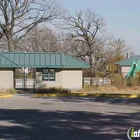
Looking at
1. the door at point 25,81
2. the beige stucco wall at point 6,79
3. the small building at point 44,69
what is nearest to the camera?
the beige stucco wall at point 6,79

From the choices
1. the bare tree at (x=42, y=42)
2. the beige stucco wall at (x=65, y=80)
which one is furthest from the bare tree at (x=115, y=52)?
the beige stucco wall at (x=65, y=80)

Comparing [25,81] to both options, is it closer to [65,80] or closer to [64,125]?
[65,80]

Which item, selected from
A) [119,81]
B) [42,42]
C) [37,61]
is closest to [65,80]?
[37,61]

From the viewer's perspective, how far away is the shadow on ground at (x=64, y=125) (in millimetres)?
9711

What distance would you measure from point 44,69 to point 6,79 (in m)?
3.70

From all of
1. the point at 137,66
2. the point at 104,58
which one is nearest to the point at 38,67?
the point at 137,66

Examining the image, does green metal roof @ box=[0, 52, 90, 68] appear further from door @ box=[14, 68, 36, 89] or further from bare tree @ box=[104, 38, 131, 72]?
bare tree @ box=[104, 38, 131, 72]

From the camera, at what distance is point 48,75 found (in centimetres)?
3384

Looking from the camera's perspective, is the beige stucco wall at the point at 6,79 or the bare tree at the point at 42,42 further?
the bare tree at the point at 42,42

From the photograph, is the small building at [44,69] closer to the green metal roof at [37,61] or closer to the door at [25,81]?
the green metal roof at [37,61]

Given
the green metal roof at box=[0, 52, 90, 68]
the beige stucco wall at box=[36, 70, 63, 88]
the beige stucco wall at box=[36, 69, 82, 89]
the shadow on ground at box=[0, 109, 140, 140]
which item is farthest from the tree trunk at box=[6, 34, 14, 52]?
the shadow on ground at box=[0, 109, 140, 140]

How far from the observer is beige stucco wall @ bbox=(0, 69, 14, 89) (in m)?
32.0

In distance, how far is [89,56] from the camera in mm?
68938

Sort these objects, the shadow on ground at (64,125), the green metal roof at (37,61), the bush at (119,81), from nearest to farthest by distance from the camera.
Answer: the shadow on ground at (64,125) < the green metal roof at (37,61) < the bush at (119,81)
